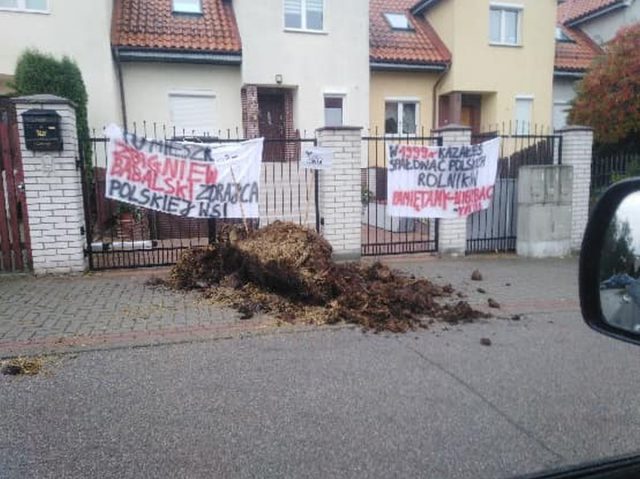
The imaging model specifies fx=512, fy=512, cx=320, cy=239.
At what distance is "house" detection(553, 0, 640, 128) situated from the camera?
744 inches

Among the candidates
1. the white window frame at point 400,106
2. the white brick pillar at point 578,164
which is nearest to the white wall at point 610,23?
the white window frame at point 400,106

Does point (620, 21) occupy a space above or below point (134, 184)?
above

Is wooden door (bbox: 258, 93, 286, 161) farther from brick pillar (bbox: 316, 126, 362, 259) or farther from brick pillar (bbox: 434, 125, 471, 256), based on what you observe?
brick pillar (bbox: 434, 125, 471, 256)

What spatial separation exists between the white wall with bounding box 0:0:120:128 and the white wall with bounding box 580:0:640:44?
57.8 ft

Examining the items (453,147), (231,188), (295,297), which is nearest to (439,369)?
(295,297)

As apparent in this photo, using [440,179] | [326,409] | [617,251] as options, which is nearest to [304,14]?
[440,179]

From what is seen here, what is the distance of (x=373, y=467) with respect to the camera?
2867 millimetres

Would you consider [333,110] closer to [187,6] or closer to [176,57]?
[176,57]

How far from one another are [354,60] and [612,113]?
726 centimetres

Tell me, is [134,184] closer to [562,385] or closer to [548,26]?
[562,385]

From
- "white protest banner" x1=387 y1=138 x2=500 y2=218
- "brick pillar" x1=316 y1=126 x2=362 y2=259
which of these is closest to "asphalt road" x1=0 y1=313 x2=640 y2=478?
"brick pillar" x1=316 y1=126 x2=362 y2=259

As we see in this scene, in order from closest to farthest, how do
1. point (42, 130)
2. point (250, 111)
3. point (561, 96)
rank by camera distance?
point (42, 130) < point (250, 111) < point (561, 96)

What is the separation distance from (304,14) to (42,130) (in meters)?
10.4

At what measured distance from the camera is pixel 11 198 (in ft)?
23.9
